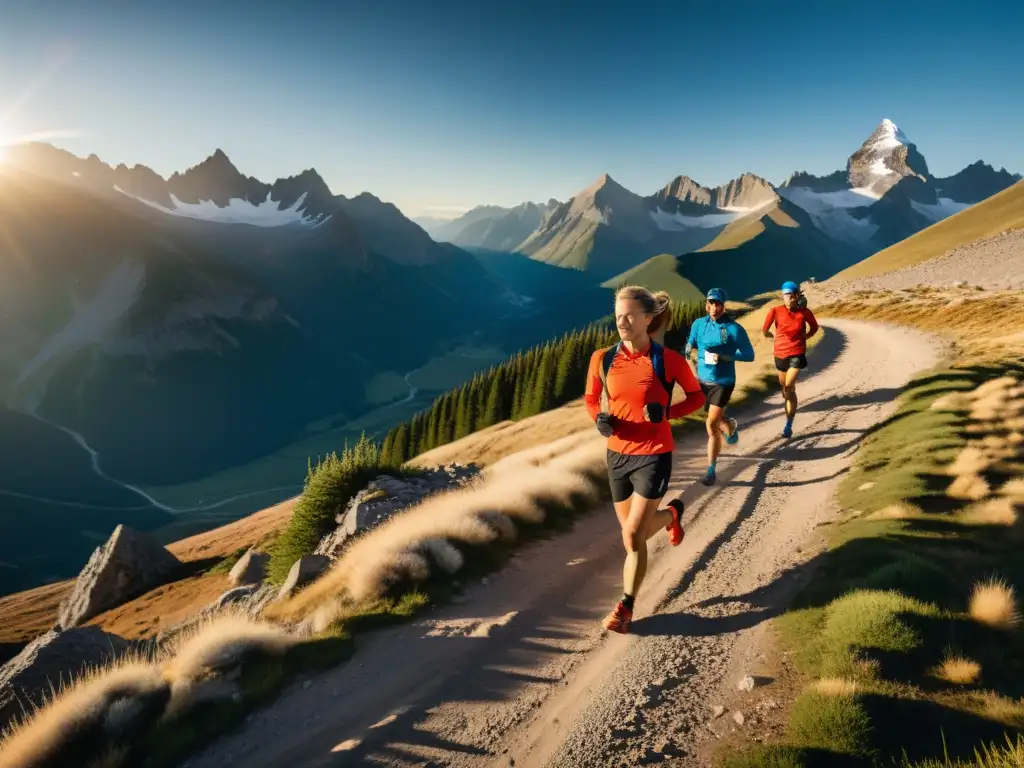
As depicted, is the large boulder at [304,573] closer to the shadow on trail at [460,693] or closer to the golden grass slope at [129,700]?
the golden grass slope at [129,700]

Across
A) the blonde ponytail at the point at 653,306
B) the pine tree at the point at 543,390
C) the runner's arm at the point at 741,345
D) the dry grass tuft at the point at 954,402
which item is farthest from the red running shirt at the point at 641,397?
the pine tree at the point at 543,390

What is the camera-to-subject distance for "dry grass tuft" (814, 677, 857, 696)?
440 cm

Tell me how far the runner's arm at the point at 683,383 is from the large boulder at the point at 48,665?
9.34 metres

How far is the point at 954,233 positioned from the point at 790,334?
17892 cm

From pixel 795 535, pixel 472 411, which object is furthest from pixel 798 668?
pixel 472 411

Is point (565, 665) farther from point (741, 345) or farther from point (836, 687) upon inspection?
point (741, 345)

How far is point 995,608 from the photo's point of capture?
5.20m

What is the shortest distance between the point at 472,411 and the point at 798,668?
76.0 m

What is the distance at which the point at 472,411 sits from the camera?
80625 mm

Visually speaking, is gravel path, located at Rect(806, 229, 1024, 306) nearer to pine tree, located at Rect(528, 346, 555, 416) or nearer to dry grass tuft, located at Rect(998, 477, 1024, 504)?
pine tree, located at Rect(528, 346, 555, 416)

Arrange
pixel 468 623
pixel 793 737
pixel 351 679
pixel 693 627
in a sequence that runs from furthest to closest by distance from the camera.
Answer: pixel 468 623
pixel 693 627
pixel 351 679
pixel 793 737

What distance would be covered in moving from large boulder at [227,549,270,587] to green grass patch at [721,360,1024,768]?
25.1 meters

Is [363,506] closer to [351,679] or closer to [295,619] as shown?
[295,619]

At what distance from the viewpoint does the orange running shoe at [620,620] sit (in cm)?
625
